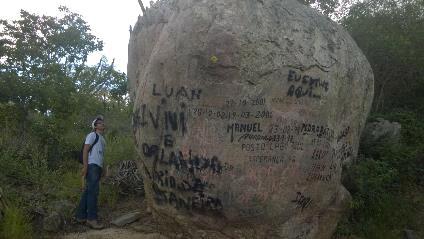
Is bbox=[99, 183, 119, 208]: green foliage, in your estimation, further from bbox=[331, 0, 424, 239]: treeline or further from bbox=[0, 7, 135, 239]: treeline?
bbox=[331, 0, 424, 239]: treeline

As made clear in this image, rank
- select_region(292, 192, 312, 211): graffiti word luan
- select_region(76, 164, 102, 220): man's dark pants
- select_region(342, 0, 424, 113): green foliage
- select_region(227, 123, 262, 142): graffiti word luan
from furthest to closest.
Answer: select_region(342, 0, 424, 113): green foliage
select_region(76, 164, 102, 220): man's dark pants
select_region(292, 192, 312, 211): graffiti word luan
select_region(227, 123, 262, 142): graffiti word luan

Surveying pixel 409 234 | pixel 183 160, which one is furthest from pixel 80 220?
pixel 409 234

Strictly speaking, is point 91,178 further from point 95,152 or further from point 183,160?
point 183,160

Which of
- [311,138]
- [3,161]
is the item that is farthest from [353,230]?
[3,161]

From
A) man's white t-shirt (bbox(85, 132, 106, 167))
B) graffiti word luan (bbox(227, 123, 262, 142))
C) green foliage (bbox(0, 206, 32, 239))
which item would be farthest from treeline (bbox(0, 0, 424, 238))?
graffiti word luan (bbox(227, 123, 262, 142))

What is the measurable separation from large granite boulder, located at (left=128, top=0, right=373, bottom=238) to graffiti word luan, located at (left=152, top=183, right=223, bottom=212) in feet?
0.04

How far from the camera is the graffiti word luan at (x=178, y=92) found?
18.6ft

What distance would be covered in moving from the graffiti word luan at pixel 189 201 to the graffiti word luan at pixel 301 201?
962 millimetres

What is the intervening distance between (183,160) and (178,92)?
0.83m

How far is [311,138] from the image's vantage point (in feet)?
19.3

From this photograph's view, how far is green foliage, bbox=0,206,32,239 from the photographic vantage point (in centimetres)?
605

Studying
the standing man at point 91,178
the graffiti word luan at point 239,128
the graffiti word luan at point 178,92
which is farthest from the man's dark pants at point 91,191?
the graffiti word luan at point 239,128

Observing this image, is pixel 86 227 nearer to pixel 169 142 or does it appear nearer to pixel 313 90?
pixel 169 142

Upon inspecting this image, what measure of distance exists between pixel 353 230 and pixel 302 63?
268cm
